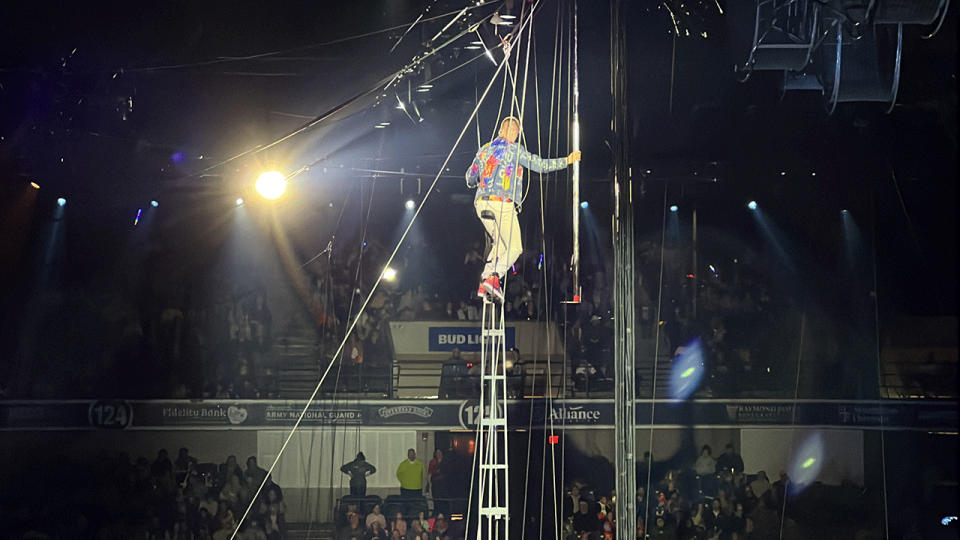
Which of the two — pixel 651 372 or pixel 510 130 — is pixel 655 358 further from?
pixel 510 130

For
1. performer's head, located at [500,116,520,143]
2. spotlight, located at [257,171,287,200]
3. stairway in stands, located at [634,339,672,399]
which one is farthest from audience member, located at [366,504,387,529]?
performer's head, located at [500,116,520,143]

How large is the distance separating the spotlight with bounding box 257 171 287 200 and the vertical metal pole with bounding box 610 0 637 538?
4.80 meters

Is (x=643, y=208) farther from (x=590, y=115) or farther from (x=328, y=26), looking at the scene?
(x=328, y=26)

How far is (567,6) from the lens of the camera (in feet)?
26.3

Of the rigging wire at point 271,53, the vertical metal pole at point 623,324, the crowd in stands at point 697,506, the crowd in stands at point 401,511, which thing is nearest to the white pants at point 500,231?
the vertical metal pole at point 623,324

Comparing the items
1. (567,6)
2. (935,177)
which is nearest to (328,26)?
(567,6)

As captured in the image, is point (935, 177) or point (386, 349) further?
point (386, 349)

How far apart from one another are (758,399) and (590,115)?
13.0ft

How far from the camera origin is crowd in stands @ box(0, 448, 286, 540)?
33.6ft

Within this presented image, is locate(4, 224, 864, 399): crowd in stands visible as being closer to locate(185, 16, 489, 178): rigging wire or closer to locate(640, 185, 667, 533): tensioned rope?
locate(640, 185, 667, 533): tensioned rope

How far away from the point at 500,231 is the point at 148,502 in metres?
6.54

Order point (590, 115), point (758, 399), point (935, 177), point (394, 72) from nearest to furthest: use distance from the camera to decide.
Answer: point (394, 72)
point (935, 177)
point (590, 115)
point (758, 399)

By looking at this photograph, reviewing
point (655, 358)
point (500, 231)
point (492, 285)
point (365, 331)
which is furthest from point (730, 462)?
point (500, 231)

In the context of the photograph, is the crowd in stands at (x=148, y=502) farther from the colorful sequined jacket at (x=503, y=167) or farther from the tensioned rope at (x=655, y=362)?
the colorful sequined jacket at (x=503, y=167)
